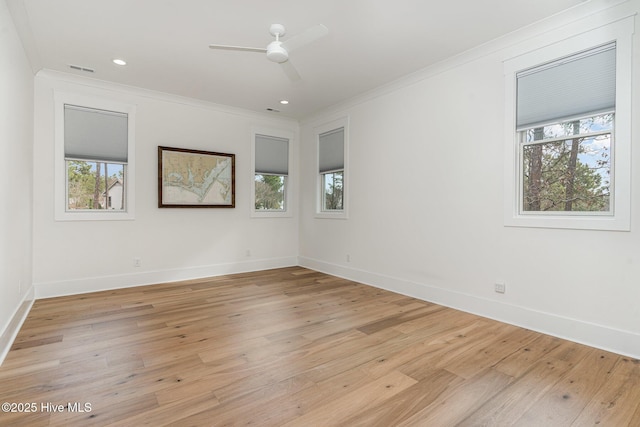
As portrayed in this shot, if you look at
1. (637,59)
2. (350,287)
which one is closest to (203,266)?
(350,287)

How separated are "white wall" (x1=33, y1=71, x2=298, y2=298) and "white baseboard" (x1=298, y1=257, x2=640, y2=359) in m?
2.39

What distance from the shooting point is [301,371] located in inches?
89.0

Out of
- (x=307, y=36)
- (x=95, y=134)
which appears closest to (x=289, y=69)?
(x=307, y=36)

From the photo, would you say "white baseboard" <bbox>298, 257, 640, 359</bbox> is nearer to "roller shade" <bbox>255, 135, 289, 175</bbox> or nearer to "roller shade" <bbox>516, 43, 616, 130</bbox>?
"roller shade" <bbox>516, 43, 616, 130</bbox>

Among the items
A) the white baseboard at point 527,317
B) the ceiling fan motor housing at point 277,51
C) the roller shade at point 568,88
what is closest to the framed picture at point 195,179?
the white baseboard at point 527,317

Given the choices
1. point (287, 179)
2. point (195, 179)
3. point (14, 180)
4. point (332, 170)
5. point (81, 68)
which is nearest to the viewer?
point (14, 180)

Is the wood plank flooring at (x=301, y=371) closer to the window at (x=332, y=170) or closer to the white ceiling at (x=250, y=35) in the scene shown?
the window at (x=332, y=170)

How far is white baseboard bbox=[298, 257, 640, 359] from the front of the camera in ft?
8.41

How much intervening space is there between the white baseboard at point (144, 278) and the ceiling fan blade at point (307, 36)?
12.4 ft

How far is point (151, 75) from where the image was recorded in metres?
4.15

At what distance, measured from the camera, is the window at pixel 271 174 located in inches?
231

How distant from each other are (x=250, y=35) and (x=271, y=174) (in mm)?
3048

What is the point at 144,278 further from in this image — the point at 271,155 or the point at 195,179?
the point at 271,155

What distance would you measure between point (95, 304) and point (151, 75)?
9.43 feet
